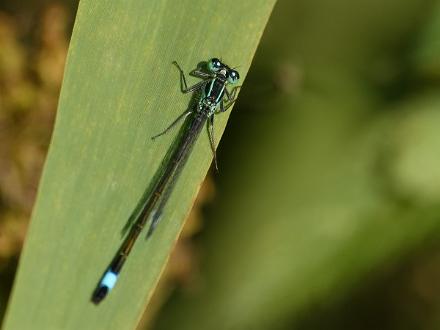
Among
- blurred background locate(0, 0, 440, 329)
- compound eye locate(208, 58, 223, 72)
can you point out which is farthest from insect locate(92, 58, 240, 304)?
blurred background locate(0, 0, 440, 329)

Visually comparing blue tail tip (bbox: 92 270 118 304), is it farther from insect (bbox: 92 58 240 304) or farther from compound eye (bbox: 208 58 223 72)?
compound eye (bbox: 208 58 223 72)

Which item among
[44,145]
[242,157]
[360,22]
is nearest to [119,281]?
[44,145]

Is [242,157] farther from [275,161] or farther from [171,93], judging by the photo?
[171,93]

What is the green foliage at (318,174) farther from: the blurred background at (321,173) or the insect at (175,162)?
the insect at (175,162)

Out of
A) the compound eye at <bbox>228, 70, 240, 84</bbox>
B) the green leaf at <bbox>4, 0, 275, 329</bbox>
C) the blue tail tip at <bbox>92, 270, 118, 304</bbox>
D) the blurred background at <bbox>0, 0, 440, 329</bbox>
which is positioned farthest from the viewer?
the blurred background at <bbox>0, 0, 440, 329</bbox>

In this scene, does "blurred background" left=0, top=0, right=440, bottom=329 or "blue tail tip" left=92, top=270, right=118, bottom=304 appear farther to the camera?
"blurred background" left=0, top=0, right=440, bottom=329

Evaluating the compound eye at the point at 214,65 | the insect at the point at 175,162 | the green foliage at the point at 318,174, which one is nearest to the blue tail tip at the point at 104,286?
the insect at the point at 175,162

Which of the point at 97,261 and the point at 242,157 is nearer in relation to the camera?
the point at 97,261
